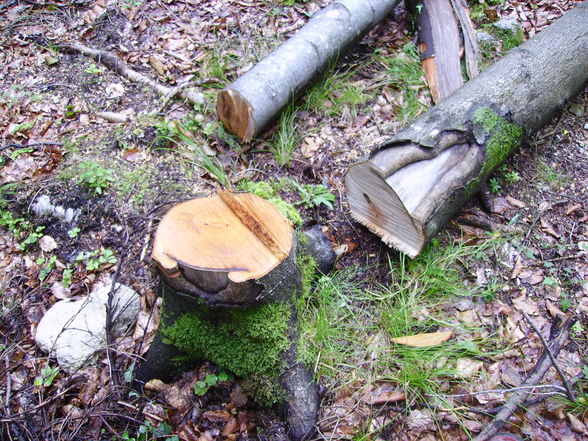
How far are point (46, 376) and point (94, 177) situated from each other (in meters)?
1.43

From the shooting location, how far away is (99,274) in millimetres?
3047

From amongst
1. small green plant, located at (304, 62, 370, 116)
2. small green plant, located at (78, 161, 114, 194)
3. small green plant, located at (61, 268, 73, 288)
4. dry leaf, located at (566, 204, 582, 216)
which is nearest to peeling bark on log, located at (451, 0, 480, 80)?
small green plant, located at (304, 62, 370, 116)

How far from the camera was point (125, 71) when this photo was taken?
169 inches

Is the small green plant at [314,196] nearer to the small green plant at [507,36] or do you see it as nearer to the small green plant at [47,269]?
the small green plant at [47,269]

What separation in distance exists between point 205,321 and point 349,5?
10.7 feet

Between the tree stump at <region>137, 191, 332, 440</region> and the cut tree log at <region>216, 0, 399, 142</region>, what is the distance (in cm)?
141

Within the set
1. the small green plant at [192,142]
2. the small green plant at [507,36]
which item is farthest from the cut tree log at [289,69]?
the small green plant at [507,36]

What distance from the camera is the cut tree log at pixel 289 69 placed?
141 inches

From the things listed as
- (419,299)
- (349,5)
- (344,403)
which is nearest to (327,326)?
(344,403)

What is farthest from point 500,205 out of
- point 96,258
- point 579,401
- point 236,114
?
point 96,258

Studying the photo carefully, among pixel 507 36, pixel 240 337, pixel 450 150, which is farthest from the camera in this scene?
pixel 507 36

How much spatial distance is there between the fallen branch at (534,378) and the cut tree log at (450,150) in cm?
90

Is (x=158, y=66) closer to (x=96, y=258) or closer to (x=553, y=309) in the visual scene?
(x=96, y=258)

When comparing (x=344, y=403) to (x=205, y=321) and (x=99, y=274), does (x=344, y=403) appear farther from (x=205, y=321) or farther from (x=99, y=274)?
(x=99, y=274)
